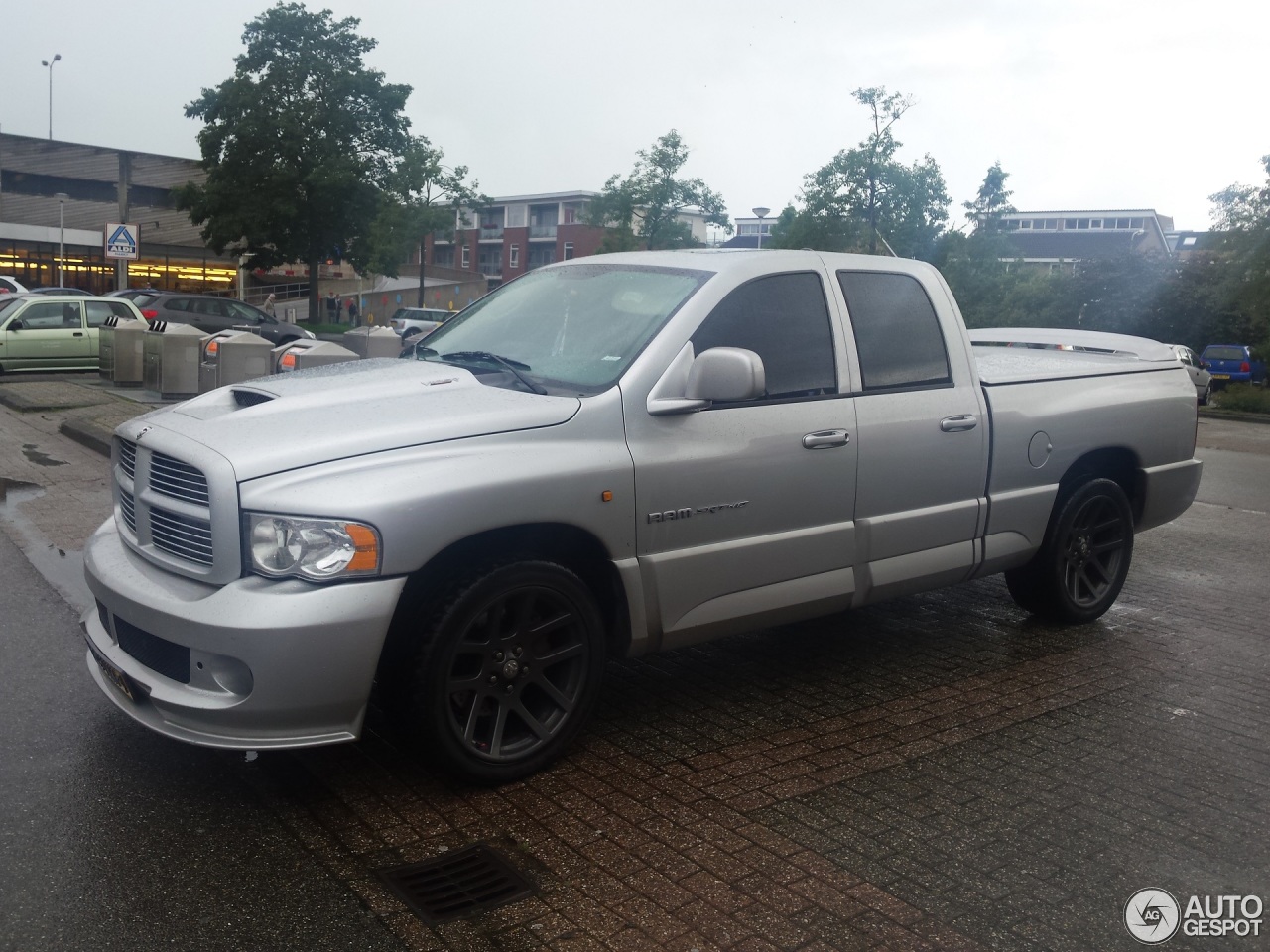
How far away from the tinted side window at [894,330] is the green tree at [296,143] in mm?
44436

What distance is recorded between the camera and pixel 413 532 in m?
3.68

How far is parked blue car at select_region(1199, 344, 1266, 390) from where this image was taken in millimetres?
35938

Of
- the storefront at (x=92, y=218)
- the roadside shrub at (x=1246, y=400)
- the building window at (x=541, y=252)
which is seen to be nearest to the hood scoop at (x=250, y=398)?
the roadside shrub at (x=1246, y=400)

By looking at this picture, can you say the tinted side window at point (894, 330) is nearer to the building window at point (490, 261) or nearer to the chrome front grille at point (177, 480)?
the chrome front grille at point (177, 480)

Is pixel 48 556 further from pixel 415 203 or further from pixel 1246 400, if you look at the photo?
pixel 415 203

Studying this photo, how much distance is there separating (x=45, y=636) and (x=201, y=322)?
2418cm

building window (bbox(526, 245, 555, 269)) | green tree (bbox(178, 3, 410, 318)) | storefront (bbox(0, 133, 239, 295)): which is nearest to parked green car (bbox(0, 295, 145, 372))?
green tree (bbox(178, 3, 410, 318))

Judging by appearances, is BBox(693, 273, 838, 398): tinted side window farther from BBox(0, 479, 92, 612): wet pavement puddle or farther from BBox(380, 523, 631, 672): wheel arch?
BBox(0, 479, 92, 612): wet pavement puddle

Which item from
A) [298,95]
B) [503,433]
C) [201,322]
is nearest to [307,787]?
[503,433]

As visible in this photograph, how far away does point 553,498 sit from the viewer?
13.2 ft

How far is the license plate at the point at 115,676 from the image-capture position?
3.91 meters

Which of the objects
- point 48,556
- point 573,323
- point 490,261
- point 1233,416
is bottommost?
point 1233,416

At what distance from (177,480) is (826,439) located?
2499 mm

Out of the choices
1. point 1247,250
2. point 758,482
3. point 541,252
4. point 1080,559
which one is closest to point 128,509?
point 758,482
